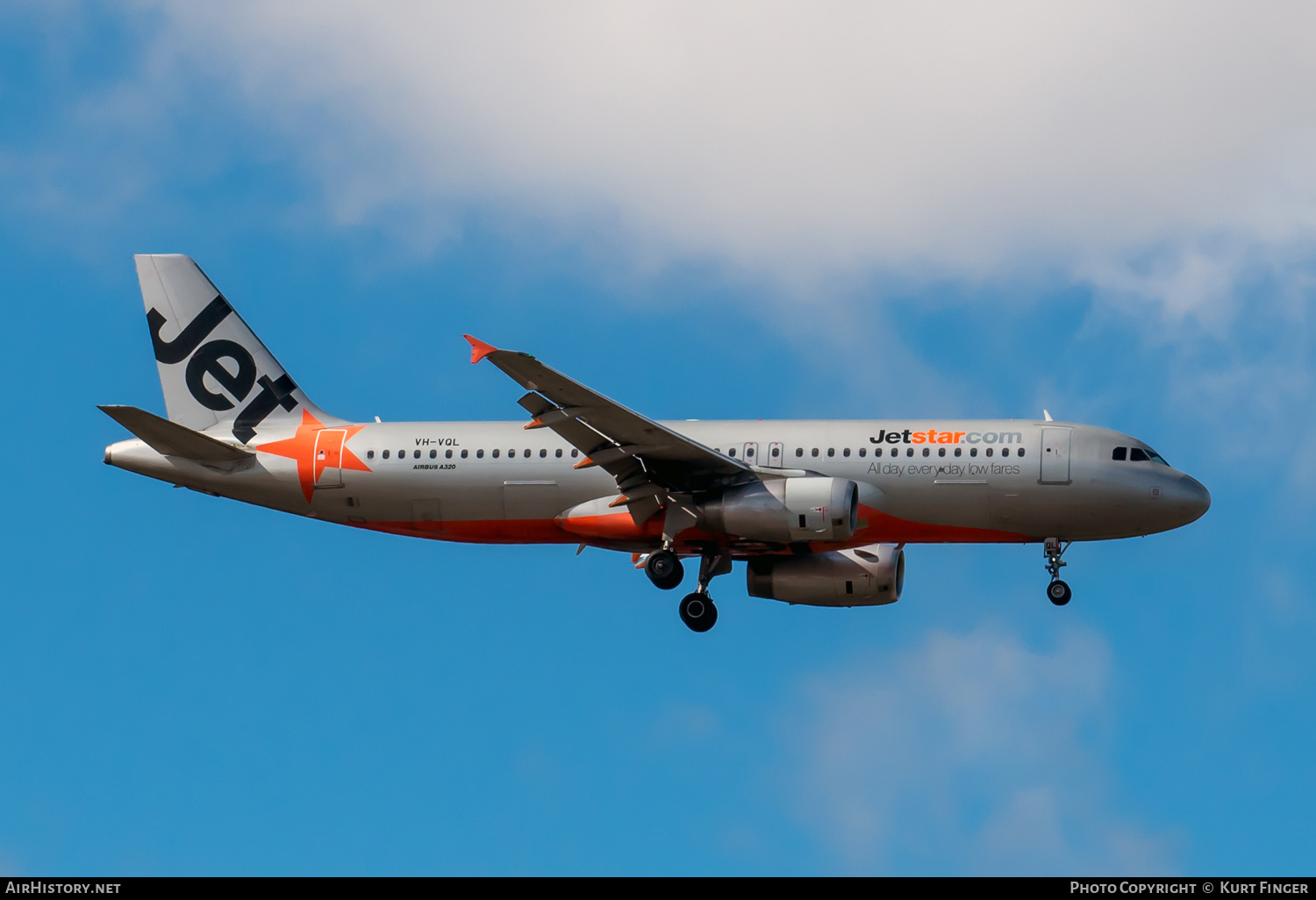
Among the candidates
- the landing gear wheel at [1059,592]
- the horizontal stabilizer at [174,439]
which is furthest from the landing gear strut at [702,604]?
the horizontal stabilizer at [174,439]

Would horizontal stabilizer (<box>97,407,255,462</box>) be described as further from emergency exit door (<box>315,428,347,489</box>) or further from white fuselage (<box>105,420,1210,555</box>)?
emergency exit door (<box>315,428,347,489</box>)

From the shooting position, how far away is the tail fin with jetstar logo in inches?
2026

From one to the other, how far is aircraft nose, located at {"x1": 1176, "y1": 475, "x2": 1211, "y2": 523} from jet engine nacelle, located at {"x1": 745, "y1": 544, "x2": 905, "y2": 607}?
27.2 feet

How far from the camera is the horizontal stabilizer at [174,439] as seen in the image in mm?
46500

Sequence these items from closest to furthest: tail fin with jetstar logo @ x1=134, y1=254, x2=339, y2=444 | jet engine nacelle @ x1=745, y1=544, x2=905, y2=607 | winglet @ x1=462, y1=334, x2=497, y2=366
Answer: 1. winglet @ x1=462, y1=334, x2=497, y2=366
2. jet engine nacelle @ x1=745, y1=544, x2=905, y2=607
3. tail fin with jetstar logo @ x1=134, y1=254, x2=339, y2=444

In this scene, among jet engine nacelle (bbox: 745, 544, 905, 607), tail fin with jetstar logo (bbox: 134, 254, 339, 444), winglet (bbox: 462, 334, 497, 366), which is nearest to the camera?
winglet (bbox: 462, 334, 497, 366)

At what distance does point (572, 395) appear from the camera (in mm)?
43281

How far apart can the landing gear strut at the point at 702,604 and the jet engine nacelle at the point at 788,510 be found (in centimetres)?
288

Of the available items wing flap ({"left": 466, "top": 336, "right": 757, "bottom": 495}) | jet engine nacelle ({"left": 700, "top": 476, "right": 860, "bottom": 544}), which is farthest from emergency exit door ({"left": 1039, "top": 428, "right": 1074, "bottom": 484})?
wing flap ({"left": 466, "top": 336, "right": 757, "bottom": 495})

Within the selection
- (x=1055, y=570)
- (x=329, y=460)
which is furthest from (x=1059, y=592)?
(x=329, y=460)

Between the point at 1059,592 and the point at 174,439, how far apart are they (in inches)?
922

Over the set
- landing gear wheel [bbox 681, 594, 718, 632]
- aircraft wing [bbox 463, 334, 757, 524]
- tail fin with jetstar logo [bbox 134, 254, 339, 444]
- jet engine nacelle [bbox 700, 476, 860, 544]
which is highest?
tail fin with jetstar logo [bbox 134, 254, 339, 444]

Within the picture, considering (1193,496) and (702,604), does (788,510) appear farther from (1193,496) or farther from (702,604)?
(1193,496)
